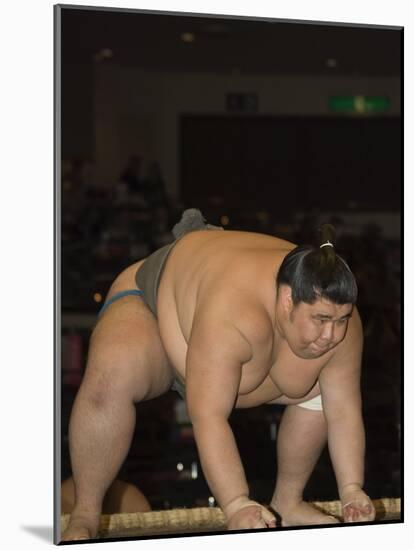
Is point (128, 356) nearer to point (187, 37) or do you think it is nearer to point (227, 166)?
point (227, 166)

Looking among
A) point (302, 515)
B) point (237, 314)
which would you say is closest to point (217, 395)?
point (237, 314)

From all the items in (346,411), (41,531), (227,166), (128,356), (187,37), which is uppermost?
(187,37)

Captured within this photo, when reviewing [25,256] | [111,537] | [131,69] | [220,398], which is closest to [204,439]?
[220,398]

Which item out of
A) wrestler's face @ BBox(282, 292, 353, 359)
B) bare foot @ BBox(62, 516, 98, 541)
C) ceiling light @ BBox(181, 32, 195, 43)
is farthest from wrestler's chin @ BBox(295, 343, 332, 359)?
ceiling light @ BBox(181, 32, 195, 43)

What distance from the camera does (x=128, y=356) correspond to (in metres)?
3.05

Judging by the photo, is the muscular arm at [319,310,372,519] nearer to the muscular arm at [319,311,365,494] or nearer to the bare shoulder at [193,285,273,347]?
the muscular arm at [319,311,365,494]

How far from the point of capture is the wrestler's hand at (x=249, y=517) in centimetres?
299

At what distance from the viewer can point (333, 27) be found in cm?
328

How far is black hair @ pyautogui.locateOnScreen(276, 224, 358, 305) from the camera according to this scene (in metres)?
A: 2.95

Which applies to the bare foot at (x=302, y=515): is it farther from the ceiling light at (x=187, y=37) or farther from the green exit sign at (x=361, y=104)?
the ceiling light at (x=187, y=37)

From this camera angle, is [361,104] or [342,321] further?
[361,104]

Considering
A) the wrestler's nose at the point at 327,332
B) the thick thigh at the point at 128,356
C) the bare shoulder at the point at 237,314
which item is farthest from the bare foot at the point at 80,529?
the wrestler's nose at the point at 327,332

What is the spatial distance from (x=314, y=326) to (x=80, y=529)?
696 mm
